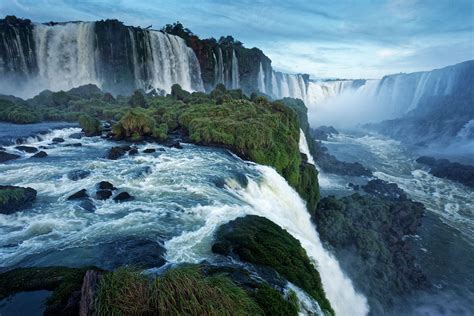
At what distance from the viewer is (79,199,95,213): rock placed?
1118cm

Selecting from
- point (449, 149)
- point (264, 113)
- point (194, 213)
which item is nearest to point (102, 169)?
point (194, 213)

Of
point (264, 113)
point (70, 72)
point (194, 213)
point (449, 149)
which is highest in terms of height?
point (70, 72)

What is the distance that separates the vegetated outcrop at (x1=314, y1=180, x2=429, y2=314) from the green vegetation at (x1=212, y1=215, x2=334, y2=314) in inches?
322

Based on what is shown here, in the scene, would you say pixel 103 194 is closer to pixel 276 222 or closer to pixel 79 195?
pixel 79 195

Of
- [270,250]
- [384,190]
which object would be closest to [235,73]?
[384,190]

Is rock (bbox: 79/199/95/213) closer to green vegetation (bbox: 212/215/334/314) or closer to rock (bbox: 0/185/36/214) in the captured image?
rock (bbox: 0/185/36/214)

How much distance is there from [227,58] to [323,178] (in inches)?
1517

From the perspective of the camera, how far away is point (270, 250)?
890cm

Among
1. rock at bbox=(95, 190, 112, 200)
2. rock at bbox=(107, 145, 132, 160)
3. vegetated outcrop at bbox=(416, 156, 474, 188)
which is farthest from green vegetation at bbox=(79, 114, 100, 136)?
vegetated outcrop at bbox=(416, 156, 474, 188)

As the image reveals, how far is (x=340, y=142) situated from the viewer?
189 ft

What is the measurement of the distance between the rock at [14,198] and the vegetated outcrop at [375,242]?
1551 centimetres

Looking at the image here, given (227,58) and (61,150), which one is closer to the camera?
(61,150)

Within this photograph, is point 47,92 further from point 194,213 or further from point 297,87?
point 297,87

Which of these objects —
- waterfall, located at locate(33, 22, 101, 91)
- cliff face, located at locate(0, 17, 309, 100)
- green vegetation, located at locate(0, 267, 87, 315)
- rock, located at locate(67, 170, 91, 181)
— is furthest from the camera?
waterfall, located at locate(33, 22, 101, 91)
